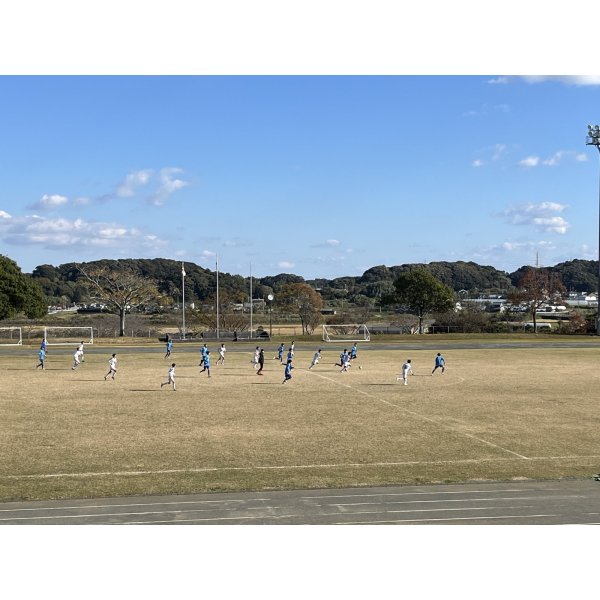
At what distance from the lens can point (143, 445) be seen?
71.8 ft

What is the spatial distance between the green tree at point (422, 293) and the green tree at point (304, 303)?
39.6 feet

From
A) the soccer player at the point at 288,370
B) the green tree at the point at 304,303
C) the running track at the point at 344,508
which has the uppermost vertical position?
the green tree at the point at 304,303

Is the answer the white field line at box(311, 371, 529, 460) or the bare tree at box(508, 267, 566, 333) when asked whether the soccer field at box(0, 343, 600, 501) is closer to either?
the white field line at box(311, 371, 529, 460)

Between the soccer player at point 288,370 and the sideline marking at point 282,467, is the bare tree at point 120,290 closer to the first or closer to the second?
the soccer player at point 288,370

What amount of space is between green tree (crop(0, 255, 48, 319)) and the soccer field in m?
33.4

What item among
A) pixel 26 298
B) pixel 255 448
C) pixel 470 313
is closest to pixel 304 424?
pixel 255 448

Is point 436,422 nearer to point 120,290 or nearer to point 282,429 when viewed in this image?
point 282,429

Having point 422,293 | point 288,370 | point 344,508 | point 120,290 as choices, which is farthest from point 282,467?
point 422,293

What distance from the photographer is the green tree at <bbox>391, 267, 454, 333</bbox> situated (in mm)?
91188

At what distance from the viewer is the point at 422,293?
3595 inches

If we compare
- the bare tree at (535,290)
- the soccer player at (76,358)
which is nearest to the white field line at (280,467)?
the soccer player at (76,358)

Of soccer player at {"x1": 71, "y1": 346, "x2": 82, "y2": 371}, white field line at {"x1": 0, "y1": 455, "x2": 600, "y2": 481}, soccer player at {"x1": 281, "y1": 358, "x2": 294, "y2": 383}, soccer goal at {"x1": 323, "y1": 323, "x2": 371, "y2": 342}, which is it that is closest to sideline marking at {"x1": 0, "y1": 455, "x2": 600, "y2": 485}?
white field line at {"x1": 0, "y1": 455, "x2": 600, "y2": 481}

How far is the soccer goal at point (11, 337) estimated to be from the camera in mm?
65200

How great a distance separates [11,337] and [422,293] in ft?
176
